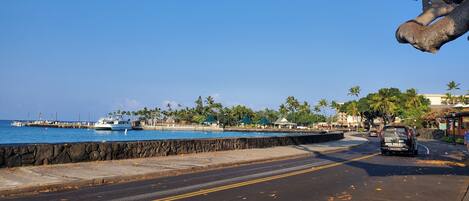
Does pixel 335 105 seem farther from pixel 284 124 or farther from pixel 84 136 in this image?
pixel 84 136

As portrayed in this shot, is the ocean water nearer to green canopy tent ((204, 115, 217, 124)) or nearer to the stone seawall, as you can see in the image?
the stone seawall

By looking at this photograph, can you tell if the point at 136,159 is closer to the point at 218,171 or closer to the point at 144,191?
the point at 218,171

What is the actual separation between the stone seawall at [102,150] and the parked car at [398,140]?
27.8ft

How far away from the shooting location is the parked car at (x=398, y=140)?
2666cm

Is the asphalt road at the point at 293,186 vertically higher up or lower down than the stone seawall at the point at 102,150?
lower down

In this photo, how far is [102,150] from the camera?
1928 cm

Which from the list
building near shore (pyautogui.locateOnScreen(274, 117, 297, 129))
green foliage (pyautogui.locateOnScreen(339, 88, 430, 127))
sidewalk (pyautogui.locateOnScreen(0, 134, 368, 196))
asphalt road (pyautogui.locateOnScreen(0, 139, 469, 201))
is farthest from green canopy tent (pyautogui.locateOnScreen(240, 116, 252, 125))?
asphalt road (pyautogui.locateOnScreen(0, 139, 469, 201))

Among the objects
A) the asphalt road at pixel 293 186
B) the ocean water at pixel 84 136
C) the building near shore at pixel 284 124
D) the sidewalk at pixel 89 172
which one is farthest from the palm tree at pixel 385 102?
the asphalt road at pixel 293 186

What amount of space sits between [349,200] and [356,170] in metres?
7.66

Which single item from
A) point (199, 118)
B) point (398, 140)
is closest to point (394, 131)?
point (398, 140)

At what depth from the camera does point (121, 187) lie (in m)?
13.0

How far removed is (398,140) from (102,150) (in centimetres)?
1608

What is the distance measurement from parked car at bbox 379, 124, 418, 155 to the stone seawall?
27.8 ft

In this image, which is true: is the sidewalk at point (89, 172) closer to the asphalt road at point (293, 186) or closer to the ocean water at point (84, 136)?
the asphalt road at point (293, 186)
